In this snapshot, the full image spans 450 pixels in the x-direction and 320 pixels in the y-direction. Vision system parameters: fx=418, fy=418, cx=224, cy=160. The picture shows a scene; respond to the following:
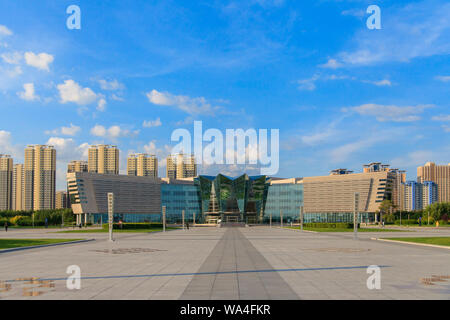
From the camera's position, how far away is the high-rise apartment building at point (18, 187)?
178625 millimetres

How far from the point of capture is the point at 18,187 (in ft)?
586

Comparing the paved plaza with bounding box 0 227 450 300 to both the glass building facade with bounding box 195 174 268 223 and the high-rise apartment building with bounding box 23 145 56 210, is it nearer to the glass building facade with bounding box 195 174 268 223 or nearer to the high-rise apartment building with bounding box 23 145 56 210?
the glass building facade with bounding box 195 174 268 223

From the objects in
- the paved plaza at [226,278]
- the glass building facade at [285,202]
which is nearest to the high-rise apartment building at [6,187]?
the glass building facade at [285,202]

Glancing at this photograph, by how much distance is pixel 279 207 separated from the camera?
152 meters

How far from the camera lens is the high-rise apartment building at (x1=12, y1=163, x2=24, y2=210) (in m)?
179

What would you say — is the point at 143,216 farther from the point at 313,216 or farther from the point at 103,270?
the point at 103,270

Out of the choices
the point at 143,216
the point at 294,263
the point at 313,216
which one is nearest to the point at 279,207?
the point at 313,216

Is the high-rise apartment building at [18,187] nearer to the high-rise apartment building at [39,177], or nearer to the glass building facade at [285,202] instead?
the high-rise apartment building at [39,177]

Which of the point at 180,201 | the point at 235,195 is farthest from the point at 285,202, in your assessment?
the point at 180,201

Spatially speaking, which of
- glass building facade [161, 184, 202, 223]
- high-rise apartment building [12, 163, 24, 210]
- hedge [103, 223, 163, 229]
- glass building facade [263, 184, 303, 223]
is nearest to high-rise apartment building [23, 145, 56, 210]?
high-rise apartment building [12, 163, 24, 210]

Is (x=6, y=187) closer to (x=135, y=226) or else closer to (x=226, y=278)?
(x=135, y=226)

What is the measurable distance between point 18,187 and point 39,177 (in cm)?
1040

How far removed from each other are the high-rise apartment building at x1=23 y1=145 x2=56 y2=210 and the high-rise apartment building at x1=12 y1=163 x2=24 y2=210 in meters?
1.65
